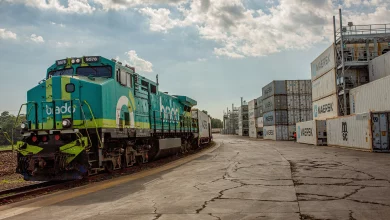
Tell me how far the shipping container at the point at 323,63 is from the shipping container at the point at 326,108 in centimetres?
258

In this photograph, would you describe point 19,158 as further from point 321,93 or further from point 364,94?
point 321,93

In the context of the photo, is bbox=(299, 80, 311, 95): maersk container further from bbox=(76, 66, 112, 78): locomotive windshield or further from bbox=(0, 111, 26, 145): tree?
bbox=(76, 66, 112, 78): locomotive windshield

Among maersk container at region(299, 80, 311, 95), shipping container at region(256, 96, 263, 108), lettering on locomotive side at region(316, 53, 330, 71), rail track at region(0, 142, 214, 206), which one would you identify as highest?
lettering on locomotive side at region(316, 53, 330, 71)

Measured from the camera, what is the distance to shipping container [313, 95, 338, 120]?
93.9ft

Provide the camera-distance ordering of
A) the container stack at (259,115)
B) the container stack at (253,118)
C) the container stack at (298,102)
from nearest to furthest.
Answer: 1. the container stack at (298,102)
2. the container stack at (259,115)
3. the container stack at (253,118)

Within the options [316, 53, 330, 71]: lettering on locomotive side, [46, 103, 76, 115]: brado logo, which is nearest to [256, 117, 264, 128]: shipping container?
[316, 53, 330, 71]: lettering on locomotive side

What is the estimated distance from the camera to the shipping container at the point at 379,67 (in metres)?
24.6

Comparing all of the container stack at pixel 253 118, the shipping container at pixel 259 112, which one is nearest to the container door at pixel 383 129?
the shipping container at pixel 259 112

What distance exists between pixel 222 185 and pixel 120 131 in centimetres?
444

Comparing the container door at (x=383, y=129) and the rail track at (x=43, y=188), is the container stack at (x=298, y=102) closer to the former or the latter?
the container door at (x=383, y=129)

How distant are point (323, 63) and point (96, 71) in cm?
2566

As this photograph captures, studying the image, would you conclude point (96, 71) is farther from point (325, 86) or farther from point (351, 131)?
point (325, 86)

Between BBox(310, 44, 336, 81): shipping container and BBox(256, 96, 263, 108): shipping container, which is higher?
BBox(310, 44, 336, 81): shipping container

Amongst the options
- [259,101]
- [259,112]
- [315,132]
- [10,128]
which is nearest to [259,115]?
[259,112]
